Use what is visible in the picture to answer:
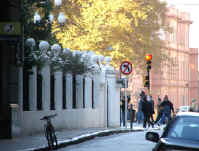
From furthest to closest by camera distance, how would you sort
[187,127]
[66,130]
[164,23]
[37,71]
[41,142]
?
[164,23] < [66,130] < [37,71] < [41,142] < [187,127]

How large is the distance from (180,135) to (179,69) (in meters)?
103

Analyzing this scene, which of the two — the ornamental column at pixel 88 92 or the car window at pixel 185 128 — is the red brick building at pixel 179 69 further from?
the car window at pixel 185 128

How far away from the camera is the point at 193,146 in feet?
30.2

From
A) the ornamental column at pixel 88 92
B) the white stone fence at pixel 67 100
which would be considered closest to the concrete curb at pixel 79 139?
the white stone fence at pixel 67 100

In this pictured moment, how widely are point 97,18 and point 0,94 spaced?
95.7 ft

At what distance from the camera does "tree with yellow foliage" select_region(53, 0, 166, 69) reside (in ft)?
170

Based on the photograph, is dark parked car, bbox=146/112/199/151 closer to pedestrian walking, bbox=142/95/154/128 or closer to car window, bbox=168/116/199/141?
car window, bbox=168/116/199/141

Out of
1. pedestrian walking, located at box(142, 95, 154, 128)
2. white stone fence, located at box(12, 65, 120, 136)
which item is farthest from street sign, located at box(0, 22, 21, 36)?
pedestrian walking, located at box(142, 95, 154, 128)

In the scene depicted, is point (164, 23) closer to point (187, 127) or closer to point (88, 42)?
point (88, 42)

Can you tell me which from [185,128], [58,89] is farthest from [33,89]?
[185,128]

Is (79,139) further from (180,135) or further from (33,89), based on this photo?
(180,135)

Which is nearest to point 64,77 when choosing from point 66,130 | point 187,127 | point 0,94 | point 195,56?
point 66,130

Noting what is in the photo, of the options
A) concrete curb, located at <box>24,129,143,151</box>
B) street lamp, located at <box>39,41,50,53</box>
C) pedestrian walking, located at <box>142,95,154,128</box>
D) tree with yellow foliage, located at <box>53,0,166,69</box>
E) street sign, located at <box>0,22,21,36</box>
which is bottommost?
concrete curb, located at <box>24,129,143,151</box>

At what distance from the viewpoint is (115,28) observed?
52.8 m
